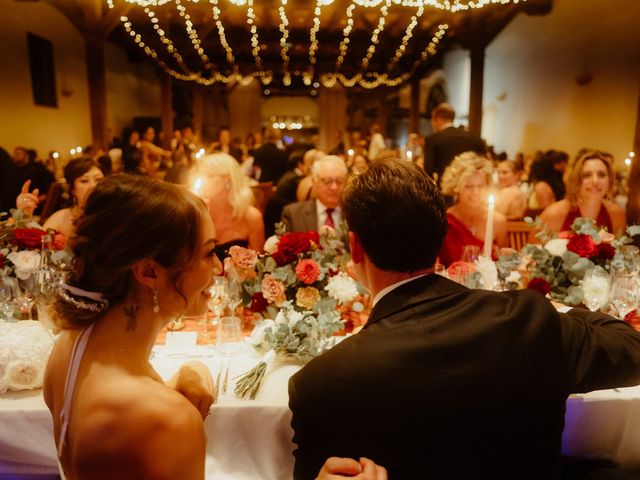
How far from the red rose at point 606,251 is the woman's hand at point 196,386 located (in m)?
1.64

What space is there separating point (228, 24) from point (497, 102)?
19.1 ft

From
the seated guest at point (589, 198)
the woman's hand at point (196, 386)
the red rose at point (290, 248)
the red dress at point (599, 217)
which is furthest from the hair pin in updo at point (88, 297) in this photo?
the red dress at point (599, 217)

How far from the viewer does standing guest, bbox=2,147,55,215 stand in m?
5.51

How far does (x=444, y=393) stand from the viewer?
41.6 inches

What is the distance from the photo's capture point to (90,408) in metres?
0.99

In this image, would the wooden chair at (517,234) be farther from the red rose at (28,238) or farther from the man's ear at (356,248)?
the red rose at (28,238)

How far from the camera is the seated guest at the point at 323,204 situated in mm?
3627

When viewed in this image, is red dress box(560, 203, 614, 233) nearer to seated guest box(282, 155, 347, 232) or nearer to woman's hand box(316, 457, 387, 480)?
seated guest box(282, 155, 347, 232)

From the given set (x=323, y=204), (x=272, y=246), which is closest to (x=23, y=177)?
(x=323, y=204)

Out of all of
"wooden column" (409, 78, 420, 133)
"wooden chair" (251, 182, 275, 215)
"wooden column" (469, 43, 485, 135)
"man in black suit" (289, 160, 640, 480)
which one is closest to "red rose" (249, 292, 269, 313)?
"man in black suit" (289, 160, 640, 480)

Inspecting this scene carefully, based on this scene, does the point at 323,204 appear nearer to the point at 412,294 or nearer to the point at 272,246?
the point at 272,246

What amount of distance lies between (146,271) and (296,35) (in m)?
12.3

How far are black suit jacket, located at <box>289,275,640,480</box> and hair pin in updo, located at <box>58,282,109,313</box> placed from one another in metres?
0.42

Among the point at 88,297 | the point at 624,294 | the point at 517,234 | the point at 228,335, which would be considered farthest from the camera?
the point at 517,234
